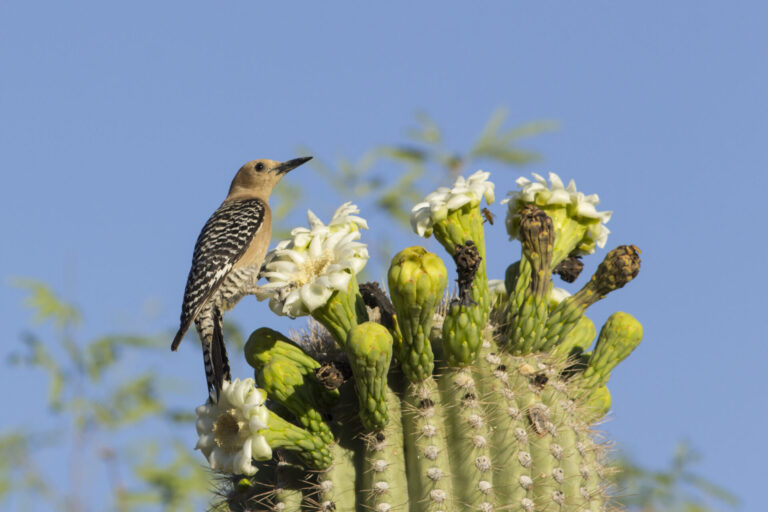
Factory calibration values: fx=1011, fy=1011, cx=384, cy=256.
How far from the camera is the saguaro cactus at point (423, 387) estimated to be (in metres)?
3.42

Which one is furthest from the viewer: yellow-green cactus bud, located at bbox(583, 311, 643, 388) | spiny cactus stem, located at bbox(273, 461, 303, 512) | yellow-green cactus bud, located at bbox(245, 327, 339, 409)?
yellow-green cactus bud, located at bbox(583, 311, 643, 388)

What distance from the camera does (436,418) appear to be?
11.6 feet

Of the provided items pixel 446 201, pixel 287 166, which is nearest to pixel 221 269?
pixel 287 166

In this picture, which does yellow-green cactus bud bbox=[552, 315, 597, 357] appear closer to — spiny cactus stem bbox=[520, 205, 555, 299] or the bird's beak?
spiny cactus stem bbox=[520, 205, 555, 299]

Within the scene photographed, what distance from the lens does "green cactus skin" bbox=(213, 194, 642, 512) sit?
3.40 m

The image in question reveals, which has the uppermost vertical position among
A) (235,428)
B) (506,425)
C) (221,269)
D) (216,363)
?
(221,269)

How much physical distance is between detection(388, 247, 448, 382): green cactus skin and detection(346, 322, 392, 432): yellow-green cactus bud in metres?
0.14

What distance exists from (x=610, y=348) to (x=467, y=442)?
3.07 feet

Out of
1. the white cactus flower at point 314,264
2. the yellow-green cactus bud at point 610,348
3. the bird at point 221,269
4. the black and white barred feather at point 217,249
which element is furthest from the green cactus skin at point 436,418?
the black and white barred feather at point 217,249

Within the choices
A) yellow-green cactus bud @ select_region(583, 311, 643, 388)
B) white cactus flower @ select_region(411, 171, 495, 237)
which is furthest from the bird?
yellow-green cactus bud @ select_region(583, 311, 643, 388)

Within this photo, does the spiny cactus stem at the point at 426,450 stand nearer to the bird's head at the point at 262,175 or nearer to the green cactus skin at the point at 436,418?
the green cactus skin at the point at 436,418

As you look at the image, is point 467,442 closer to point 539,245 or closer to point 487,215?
point 539,245

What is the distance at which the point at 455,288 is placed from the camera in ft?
12.3

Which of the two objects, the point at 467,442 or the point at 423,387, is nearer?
the point at 467,442
